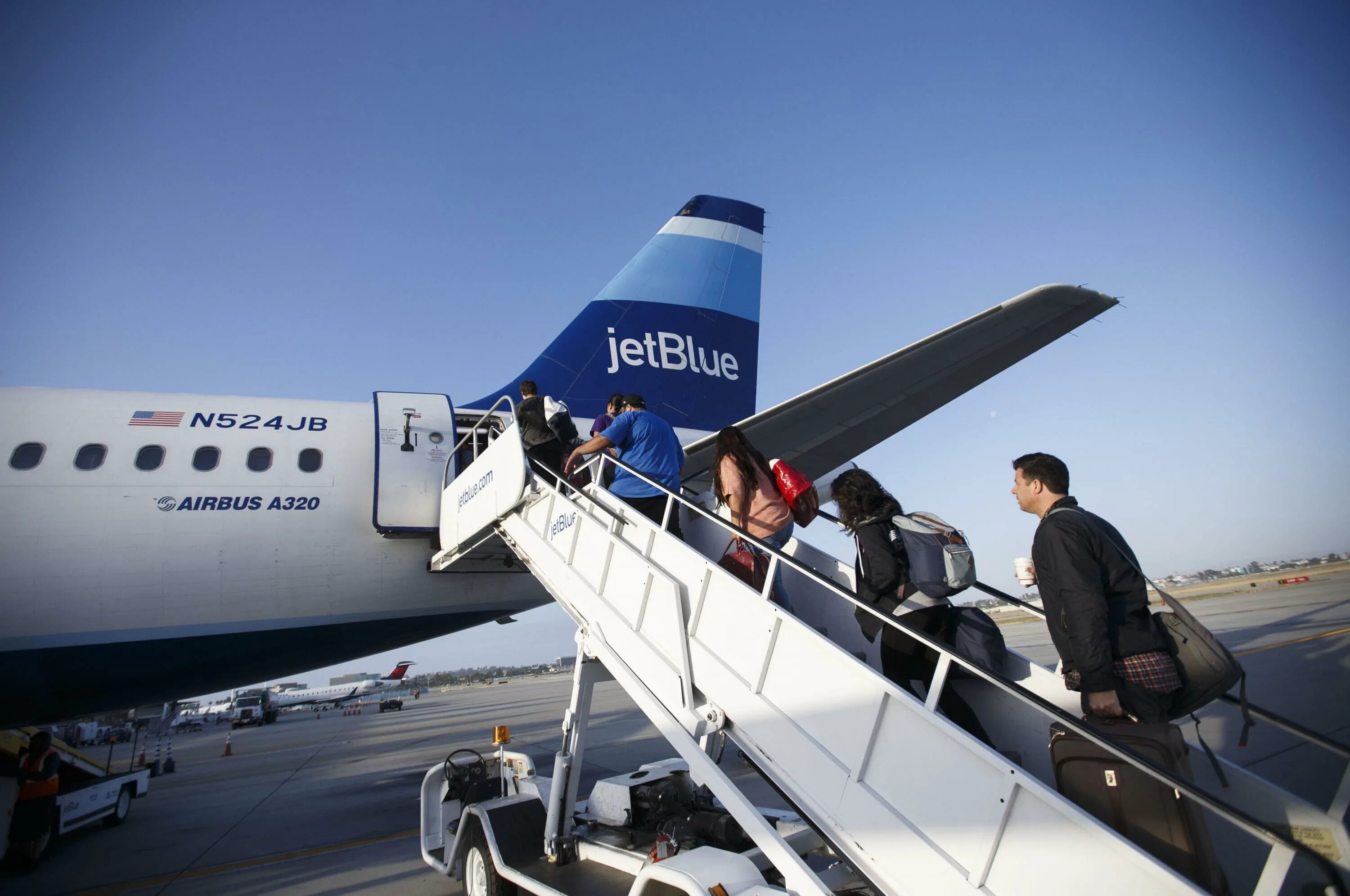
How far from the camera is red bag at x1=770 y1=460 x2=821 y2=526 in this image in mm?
4184

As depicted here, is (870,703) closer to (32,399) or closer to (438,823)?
(438,823)

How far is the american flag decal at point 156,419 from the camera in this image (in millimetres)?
7645

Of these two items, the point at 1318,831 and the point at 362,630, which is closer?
the point at 1318,831

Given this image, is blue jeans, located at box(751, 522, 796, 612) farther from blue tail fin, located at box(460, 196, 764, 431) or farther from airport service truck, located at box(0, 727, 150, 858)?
airport service truck, located at box(0, 727, 150, 858)

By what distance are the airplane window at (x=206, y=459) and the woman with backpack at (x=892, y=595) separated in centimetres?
724

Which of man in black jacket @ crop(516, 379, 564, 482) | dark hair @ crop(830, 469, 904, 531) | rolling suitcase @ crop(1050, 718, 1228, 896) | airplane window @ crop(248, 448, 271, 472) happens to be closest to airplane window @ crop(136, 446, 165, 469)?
airplane window @ crop(248, 448, 271, 472)

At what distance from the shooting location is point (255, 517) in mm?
7508

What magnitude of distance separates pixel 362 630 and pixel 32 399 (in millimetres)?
4410

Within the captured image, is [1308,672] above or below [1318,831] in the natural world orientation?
below

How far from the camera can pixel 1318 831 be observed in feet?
7.53

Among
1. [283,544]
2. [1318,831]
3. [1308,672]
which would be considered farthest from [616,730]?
[1318,831]

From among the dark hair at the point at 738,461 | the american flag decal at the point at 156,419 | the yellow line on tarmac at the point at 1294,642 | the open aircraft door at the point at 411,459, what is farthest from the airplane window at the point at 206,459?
the yellow line on tarmac at the point at 1294,642

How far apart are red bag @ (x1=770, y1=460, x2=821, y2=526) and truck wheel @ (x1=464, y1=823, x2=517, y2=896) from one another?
9.90 feet

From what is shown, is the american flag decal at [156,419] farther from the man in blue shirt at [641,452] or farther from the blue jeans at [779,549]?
the blue jeans at [779,549]
